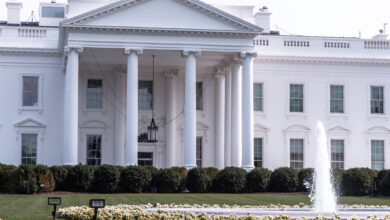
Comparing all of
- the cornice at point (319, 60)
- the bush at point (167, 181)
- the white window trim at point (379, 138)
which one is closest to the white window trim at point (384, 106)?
the white window trim at point (379, 138)

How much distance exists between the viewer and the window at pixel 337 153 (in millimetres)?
44906

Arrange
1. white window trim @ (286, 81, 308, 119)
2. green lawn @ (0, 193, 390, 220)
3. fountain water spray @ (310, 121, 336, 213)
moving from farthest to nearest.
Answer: white window trim @ (286, 81, 308, 119) < green lawn @ (0, 193, 390, 220) < fountain water spray @ (310, 121, 336, 213)

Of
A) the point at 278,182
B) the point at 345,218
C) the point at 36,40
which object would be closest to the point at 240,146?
the point at 278,182

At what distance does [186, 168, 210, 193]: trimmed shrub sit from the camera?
35.2 m

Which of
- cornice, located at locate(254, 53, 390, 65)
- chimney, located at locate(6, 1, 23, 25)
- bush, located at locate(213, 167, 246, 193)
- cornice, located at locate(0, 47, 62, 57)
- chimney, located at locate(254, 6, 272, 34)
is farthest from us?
chimney, located at locate(254, 6, 272, 34)

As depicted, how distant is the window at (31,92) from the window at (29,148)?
1876 millimetres

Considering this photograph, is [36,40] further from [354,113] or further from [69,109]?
[354,113]

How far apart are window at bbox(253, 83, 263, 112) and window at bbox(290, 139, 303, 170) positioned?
9.46 feet

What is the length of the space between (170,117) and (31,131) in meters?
8.23

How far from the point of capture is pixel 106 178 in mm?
34438

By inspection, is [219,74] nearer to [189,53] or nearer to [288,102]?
[288,102]

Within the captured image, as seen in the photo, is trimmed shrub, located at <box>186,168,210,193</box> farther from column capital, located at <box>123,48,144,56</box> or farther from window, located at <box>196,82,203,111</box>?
window, located at <box>196,82,203,111</box>

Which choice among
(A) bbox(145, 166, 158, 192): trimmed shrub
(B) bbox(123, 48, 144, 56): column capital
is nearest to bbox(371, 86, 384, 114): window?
(B) bbox(123, 48, 144, 56): column capital

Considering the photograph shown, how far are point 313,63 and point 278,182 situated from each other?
35.6 ft
